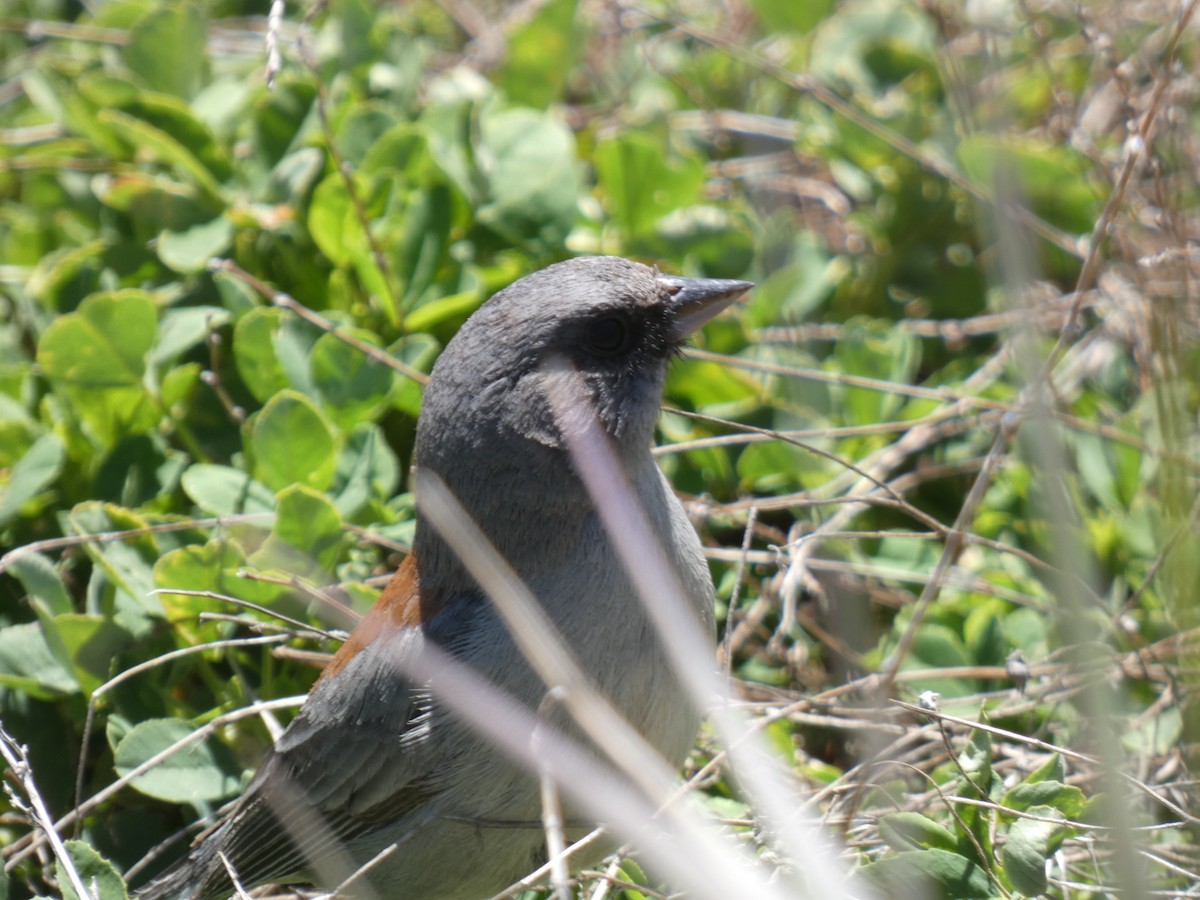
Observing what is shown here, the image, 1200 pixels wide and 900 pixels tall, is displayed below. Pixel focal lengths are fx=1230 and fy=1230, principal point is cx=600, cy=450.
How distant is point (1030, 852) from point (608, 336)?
1.28 m

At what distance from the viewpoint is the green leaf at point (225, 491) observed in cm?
307

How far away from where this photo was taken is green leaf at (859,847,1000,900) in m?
2.26

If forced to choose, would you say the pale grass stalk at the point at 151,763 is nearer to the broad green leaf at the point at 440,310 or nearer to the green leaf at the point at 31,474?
the green leaf at the point at 31,474

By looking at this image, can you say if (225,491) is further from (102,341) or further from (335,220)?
(335,220)

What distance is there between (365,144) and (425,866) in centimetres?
227

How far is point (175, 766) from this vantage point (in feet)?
9.20

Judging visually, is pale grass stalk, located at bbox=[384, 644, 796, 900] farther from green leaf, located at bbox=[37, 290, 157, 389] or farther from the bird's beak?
green leaf, located at bbox=[37, 290, 157, 389]

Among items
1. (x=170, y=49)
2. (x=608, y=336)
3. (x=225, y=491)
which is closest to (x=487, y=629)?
(x=608, y=336)

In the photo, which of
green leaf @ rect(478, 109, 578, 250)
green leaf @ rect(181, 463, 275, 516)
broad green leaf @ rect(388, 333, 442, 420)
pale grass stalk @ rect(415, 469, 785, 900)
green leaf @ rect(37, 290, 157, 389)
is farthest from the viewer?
green leaf @ rect(478, 109, 578, 250)

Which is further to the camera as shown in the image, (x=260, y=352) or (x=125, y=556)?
(x=260, y=352)

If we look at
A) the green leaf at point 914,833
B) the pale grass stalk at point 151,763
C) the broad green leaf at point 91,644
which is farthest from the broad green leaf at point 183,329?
the green leaf at point 914,833

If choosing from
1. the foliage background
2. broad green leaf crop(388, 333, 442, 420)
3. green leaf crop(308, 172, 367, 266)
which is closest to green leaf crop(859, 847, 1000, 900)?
the foliage background

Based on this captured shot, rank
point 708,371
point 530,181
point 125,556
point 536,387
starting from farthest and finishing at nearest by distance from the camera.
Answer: point 530,181
point 708,371
point 125,556
point 536,387

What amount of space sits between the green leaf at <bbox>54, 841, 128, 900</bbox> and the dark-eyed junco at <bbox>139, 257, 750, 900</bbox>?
0.71 ft
